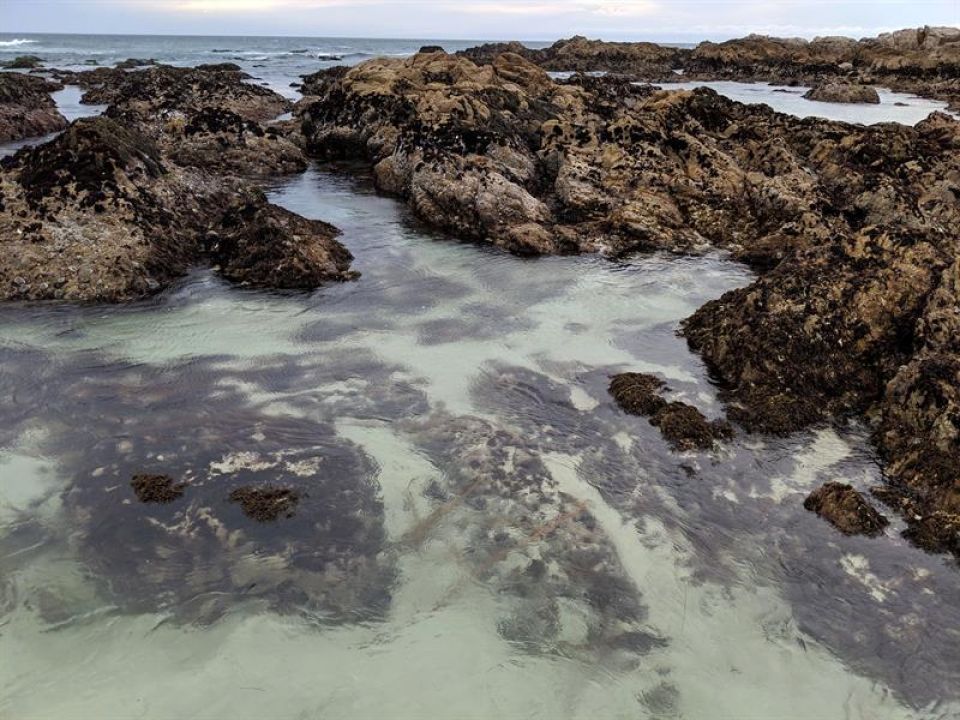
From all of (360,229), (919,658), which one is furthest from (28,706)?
(360,229)

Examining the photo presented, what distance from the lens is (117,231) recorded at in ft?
41.2

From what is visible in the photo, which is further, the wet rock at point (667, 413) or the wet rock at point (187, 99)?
the wet rock at point (187, 99)

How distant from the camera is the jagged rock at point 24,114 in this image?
25.9 metres

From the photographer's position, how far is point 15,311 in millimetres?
10938

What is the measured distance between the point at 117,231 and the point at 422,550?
32.2 feet

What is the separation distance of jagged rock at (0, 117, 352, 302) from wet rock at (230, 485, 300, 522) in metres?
6.27

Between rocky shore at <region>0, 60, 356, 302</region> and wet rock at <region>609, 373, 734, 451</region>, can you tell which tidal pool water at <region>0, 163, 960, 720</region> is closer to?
wet rock at <region>609, 373, 734, 451</region>

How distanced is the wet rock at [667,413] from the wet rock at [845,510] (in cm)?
137

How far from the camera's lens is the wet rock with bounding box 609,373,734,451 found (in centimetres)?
814

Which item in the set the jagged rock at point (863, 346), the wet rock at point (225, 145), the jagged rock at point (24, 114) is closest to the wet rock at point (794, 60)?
the jagged rock at point (24, 114)

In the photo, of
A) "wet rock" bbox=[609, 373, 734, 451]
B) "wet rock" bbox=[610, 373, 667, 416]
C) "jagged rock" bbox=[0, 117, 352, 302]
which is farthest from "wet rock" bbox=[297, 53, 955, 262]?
"wet rock" bbox=[609, 373, 734, 451]

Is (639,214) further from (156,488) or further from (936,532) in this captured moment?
(156,488)

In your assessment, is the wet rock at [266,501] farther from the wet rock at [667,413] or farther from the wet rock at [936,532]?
the wet rock at [936,532]

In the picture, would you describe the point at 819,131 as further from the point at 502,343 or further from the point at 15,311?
the point at 15,311
